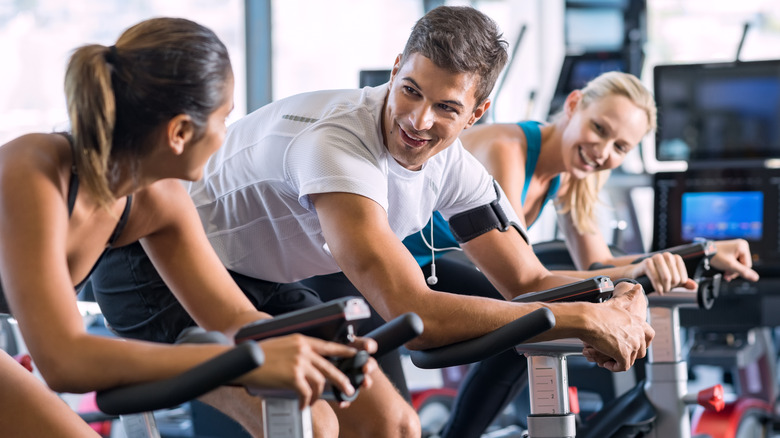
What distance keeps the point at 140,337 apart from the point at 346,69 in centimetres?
317

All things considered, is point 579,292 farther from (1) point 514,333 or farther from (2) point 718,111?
(2) point 718,111

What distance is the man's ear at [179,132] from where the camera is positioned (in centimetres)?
132

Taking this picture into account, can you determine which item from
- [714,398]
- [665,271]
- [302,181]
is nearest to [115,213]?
[302,181]

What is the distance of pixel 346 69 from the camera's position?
4.95 m

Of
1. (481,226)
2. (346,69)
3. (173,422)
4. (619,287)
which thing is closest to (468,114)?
(481,226)

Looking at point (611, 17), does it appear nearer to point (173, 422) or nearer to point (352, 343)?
point (173, 422)

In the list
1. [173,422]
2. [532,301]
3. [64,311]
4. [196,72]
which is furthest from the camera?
[173,422]

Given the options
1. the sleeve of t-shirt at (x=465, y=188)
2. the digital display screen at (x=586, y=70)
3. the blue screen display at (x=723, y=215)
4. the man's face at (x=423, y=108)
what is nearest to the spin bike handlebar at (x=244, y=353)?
the man's face at (x=423, y=108)

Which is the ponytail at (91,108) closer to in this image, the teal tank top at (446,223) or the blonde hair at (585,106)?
the teal tank top at (446,223)

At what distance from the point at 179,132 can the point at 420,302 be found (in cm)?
50

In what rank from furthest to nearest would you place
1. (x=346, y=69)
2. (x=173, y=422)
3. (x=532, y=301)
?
(x=346, y=69), (x=173, y=422), (x=532, y=301)

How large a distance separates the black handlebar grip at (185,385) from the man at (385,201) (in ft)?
1.77

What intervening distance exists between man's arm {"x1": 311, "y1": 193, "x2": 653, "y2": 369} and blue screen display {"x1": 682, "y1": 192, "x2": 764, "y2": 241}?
1916mm

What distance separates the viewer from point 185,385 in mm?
1079
